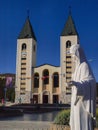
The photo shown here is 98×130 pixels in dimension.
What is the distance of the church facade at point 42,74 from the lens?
72.1m

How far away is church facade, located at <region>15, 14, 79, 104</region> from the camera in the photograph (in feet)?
236

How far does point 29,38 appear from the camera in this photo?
256 feet

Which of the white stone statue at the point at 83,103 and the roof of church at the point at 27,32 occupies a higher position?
the roof of church at the point at 27,32

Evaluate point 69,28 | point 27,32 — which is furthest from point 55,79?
point 27,32

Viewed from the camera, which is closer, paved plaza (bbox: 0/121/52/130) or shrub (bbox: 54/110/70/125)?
shrub (bbox: 54/110/70/125)

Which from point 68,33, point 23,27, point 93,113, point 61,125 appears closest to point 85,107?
point 93,113

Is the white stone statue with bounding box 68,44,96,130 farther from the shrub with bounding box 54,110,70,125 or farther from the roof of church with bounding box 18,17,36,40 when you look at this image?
the roof of church with bounding box 18,17,36,40

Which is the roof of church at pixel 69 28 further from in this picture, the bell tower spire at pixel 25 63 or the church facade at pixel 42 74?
the bell tower spire at pixel 25 63

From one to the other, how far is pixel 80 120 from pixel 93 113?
0.72 feet

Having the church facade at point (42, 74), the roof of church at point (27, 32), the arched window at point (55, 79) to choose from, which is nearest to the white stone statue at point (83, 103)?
the church facade at point (42, 74)

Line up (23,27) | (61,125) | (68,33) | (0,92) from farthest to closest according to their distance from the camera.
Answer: (23,27) < (68,33) < (0,92) < (61,125)

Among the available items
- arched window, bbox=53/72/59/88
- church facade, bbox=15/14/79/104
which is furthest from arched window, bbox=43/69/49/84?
arched window, bbox=53/72/59/88

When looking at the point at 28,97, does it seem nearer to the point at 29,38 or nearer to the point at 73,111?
the point at 29,38

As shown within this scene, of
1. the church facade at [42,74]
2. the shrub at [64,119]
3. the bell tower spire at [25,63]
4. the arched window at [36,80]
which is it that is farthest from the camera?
the arched window at [36,80]
